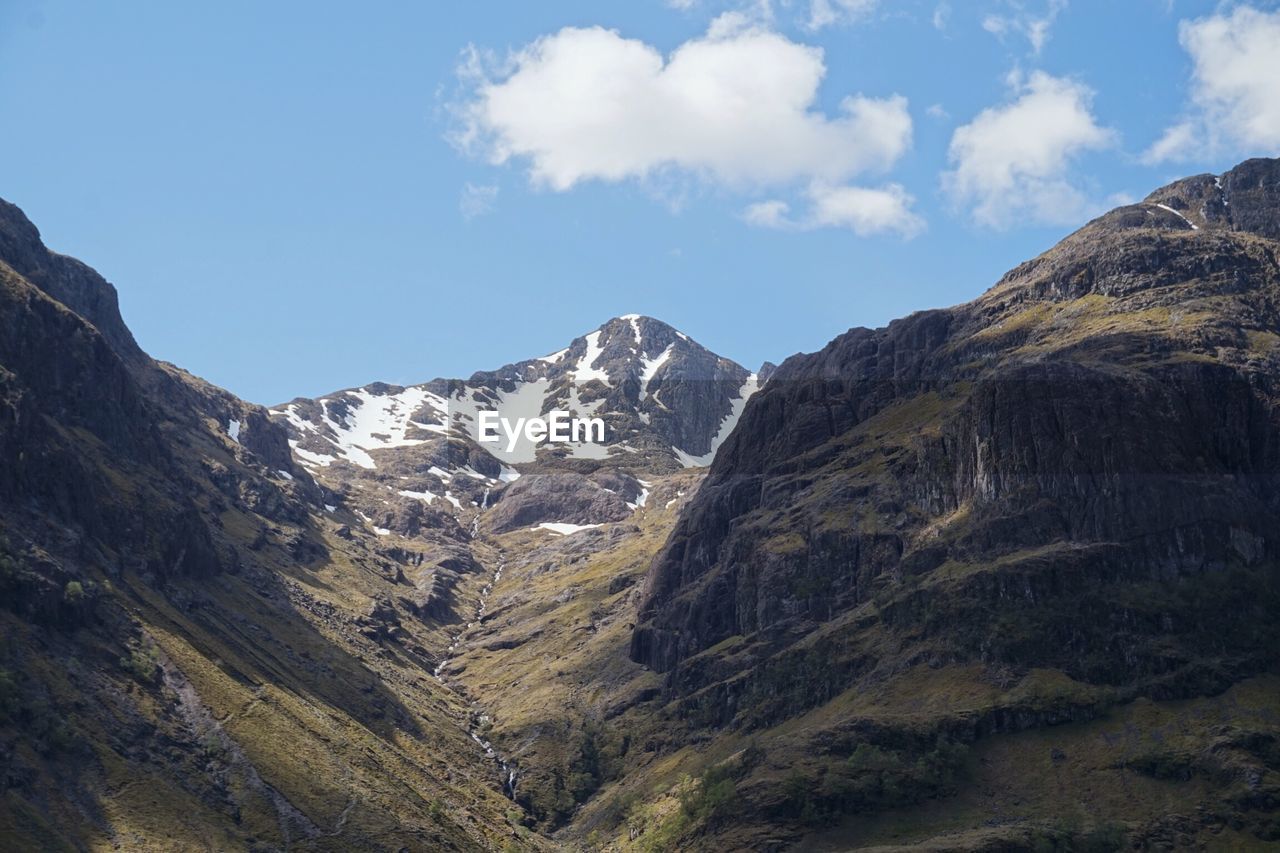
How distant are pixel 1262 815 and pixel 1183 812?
11.3 metres

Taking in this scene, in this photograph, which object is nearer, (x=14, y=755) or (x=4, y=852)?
(x=4, y=852)

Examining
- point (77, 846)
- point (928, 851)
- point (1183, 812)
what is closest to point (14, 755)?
point (77, 846)

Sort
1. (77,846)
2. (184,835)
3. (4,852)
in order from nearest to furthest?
(4,852), (77,846), (184,835)

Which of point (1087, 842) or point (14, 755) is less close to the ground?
point (14, 755)

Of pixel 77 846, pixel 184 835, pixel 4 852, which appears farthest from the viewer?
pixel 184 835

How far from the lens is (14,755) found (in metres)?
194

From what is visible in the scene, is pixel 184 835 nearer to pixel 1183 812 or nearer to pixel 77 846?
pixel 77 846

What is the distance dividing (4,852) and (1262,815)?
613 feet

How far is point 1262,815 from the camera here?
191250mm

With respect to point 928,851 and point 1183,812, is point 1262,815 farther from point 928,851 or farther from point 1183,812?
point 928,851

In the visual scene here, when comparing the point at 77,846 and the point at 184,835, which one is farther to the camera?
the point at 184,835

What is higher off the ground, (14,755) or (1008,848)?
(14,755)

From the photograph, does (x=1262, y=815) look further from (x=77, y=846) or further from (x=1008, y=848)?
(x=77, y=846)

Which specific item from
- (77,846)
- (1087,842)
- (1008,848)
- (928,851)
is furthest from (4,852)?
(1087,842)
